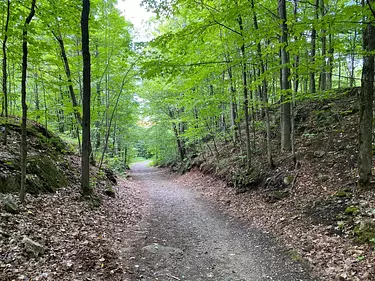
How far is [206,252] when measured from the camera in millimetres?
5566

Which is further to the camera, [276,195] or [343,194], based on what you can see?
[276,195]

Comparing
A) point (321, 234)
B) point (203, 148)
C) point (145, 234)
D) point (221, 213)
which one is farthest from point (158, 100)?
point (321, 234)

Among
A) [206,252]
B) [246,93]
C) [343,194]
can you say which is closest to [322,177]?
[343,194]

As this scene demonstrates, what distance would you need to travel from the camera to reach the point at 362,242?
4.55 metres

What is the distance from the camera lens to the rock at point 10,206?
517cm

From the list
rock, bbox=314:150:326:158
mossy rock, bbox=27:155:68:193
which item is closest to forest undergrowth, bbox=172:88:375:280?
rock, bbox=314:150:326:158

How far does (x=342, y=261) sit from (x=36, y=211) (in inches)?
249

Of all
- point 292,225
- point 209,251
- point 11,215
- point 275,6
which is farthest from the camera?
point 275,6

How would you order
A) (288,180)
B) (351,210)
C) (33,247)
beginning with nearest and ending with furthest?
(33,247) → (351,210) → (288,180)

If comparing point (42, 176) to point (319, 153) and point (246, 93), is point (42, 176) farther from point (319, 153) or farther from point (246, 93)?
point (319, 153)

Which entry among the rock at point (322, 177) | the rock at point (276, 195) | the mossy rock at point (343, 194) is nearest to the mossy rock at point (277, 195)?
the rock at point (276, 195)

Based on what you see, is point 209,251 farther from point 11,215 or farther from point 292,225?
point 11,215

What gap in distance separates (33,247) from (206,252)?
3.38 m

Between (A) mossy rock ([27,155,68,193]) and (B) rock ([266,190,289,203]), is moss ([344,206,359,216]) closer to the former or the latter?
(B) rock ([266,190,289,203])
